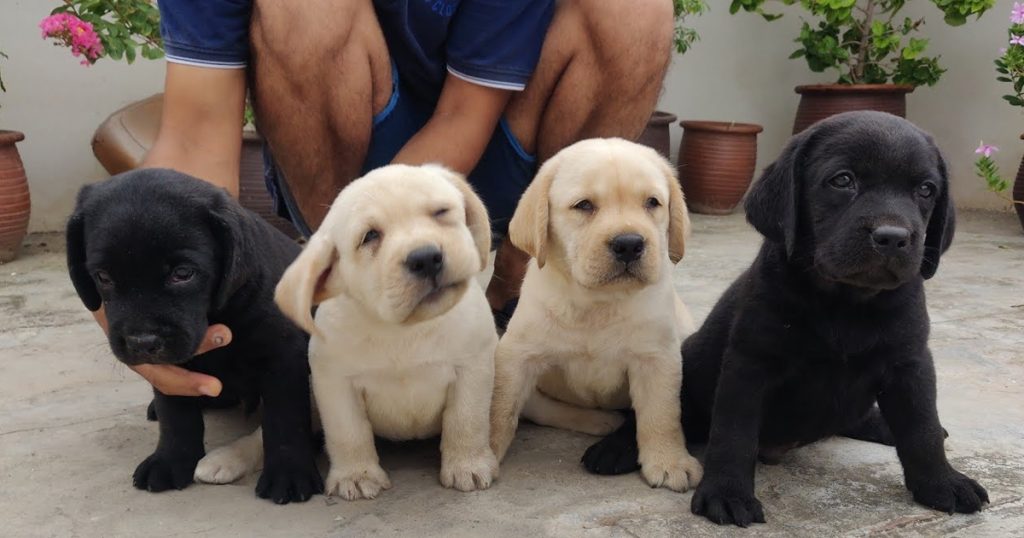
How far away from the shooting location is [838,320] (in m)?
2.20

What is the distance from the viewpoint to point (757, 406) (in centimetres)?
224

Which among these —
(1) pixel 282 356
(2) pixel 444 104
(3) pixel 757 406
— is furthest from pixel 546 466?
(2) pixel 444 104

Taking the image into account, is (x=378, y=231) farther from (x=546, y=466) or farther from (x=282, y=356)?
(x=546, y=466)

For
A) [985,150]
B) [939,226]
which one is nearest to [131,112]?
[939,226]

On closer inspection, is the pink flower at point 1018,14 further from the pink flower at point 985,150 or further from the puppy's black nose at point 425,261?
the puppy's black nose at point 425,261

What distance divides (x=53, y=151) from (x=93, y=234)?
4.77 meters

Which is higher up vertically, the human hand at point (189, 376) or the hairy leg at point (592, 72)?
the hairy leg at point (592, 72)

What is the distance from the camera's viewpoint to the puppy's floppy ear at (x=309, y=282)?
2.13 meters

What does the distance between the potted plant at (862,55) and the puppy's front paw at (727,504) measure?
18.3 feet

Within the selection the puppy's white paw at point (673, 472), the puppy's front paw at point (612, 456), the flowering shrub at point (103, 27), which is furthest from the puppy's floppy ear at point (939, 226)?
the flowering shrub at point (103, 27)

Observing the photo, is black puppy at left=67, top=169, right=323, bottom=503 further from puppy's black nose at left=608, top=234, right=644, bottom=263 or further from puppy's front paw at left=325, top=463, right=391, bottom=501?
puppy's black nose at left=608, top=234, right=644, bottom=263

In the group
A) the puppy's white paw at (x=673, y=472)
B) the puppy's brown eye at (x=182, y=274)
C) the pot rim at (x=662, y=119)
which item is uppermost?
the puppy's brown eye at (x=182, y=274)

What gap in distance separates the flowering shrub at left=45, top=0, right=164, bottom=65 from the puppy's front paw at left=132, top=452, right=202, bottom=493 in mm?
3604

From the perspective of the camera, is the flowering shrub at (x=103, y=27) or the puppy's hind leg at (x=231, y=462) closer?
the puppy's hind leg at (x=231, y=462)
